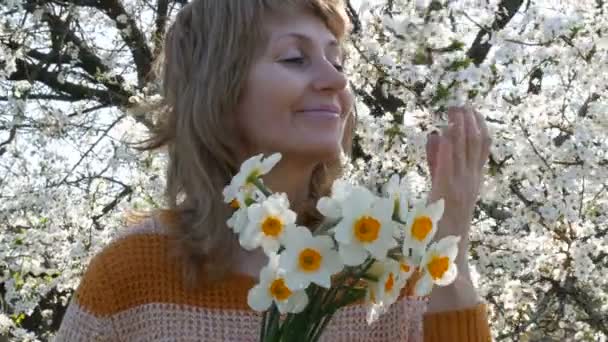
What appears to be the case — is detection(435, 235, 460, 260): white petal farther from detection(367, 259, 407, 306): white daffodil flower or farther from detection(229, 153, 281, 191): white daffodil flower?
detection(229, 153, 281, 191): white daffodil flower

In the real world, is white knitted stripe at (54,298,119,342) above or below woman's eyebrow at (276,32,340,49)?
below

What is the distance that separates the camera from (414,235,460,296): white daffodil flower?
3.31 ft

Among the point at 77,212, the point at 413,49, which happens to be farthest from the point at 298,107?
the point at 77,212

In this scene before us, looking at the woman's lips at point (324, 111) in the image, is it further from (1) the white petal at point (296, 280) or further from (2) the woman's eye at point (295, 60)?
(1) the white petal at point (296, 280)

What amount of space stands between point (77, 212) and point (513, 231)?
7.19 ft

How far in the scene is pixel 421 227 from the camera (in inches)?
39.2

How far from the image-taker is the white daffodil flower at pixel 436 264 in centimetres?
101

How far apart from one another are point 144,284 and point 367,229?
0.63m

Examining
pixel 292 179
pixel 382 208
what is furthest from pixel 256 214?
pixel 292 179

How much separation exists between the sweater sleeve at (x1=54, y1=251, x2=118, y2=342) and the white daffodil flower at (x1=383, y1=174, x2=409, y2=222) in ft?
2.01

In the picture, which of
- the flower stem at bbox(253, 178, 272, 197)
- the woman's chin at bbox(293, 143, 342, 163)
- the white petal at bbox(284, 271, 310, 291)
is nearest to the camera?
the white petal at bbox(284, 271, 310, 291)

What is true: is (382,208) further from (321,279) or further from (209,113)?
(209,113)

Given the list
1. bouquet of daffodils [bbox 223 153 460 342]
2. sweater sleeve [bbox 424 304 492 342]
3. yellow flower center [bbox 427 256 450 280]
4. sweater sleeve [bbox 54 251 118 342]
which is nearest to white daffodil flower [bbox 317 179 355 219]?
bouquet of daffodils [bbox 223 153 460 342]

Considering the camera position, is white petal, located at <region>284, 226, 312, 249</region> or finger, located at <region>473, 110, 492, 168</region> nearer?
white petal, located at <region>284, 226, 312, 249</region>
